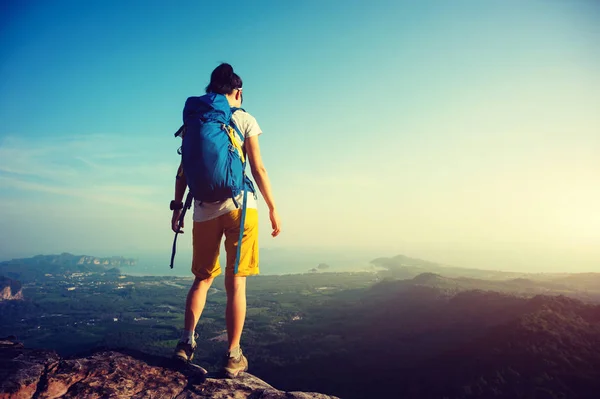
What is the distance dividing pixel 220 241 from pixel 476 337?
355 feet

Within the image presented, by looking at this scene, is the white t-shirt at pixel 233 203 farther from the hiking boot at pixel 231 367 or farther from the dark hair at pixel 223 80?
the hiking boot at pixel 231 367

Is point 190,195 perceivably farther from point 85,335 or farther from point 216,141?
point 85,335

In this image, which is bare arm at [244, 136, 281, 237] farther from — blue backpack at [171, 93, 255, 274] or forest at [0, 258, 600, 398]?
forest at [0, 258, 600, 398]

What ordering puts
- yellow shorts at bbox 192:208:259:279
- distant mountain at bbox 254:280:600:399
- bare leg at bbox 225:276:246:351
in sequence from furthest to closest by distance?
1. distant mountain at bbox 254:280:600:399
2. yellow shorts at bbox 192:208:259:279
3. bare leg at bbox 225:276:246:351

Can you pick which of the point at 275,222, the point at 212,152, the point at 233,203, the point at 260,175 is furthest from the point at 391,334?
the point at 212,152

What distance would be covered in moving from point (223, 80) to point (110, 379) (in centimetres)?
435

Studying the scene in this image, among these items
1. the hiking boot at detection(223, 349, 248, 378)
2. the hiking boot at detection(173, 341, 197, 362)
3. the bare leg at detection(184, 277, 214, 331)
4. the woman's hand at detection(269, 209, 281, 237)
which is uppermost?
the woman's hand at detection(269, 209, 281, 237)

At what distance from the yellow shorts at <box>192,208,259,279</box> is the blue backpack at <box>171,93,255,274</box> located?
0.45 feet

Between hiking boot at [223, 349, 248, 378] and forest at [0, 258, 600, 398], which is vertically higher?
hiking boot at [223, 349, 248, 378]

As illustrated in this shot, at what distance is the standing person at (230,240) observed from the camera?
4.39m

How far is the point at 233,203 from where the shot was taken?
4.41m

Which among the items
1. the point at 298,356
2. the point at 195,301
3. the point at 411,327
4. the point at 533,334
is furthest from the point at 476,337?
the point at 195,301

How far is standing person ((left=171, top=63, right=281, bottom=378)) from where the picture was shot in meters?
4.39

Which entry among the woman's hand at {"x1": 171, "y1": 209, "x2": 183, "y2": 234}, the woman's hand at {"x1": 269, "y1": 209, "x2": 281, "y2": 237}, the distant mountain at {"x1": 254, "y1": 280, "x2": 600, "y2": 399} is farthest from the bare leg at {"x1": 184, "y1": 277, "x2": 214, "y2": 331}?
the distant mountain at {"x1": 254, "y1": 280, "x2": 600, "y2": 399}
